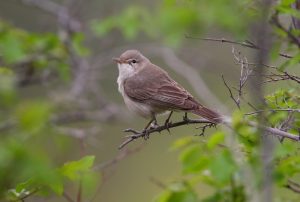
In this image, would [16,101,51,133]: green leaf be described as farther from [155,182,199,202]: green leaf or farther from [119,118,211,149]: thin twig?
[119,118,211,149]: thin twig

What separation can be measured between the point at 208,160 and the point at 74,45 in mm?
4186

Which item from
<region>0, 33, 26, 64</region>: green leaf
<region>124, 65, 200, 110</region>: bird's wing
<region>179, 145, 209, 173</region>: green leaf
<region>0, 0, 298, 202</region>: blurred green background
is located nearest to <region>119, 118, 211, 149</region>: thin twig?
<region>0, 0, 298, 202</region>: blurred green background

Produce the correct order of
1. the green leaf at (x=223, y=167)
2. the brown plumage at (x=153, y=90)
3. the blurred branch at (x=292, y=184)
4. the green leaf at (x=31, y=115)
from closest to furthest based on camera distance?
the green leaf at (x=31, y=115) → the green leaf at (x=223, y=167) → the blurred branch at (x=292, y=184) → the brown plumage at (x=153, y=90)

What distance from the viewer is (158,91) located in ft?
18.5

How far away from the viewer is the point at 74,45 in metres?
6.75

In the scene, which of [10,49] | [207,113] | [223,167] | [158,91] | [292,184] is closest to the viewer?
[223,167]

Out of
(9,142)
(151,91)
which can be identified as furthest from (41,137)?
(151,91)

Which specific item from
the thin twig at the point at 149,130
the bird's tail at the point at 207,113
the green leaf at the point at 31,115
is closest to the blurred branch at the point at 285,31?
the bird's tail at the point at 207,113

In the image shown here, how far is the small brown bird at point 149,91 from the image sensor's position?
5.26m

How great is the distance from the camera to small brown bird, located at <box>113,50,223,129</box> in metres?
5.26

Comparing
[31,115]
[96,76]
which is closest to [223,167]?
[31,115]

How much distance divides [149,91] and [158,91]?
9 cm

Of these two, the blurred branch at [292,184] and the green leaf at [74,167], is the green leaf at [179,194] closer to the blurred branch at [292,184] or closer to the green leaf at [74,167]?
the green leaf at [74,167]

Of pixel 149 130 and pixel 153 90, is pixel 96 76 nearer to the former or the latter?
pixel 153 90
